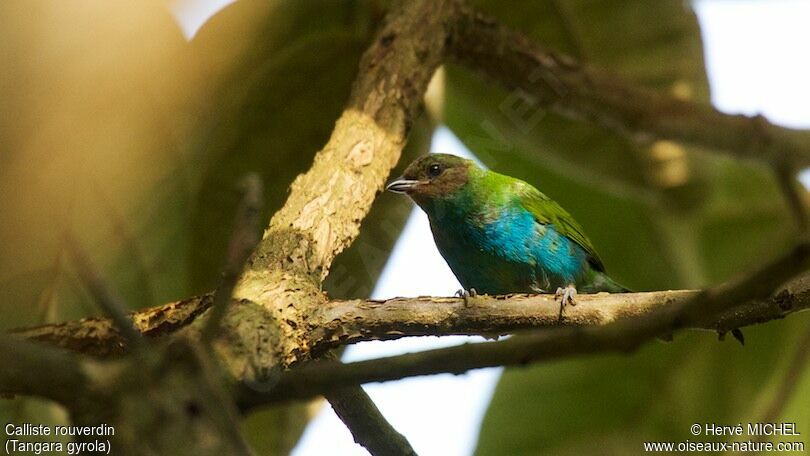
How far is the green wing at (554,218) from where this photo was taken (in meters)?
4.83

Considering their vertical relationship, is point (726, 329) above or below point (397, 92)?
below

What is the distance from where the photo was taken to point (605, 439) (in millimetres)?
5254

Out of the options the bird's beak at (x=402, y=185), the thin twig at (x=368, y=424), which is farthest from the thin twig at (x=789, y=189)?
the bird's beak at (x=402, y=185)

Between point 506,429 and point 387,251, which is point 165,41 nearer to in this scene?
point 387,251

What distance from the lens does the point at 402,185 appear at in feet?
15.6

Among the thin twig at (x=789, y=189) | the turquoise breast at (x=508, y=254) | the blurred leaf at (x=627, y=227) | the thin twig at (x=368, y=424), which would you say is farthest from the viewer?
the blurred leaf at (x=627, y=227)

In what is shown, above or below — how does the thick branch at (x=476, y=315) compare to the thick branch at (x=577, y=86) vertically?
below

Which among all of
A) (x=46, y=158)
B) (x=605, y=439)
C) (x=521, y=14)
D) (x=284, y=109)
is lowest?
(x=605, y=439)

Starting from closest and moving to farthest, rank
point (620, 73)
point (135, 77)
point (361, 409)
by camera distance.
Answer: point (361, 409) < point (135, 77) < point (620, 73)

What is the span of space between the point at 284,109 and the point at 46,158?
63.5 inches

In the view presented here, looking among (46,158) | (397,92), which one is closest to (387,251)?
(397,92)

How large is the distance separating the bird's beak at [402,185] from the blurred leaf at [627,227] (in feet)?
2.30

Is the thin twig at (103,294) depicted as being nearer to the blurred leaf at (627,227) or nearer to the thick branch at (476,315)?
the thick branch at (476,315)

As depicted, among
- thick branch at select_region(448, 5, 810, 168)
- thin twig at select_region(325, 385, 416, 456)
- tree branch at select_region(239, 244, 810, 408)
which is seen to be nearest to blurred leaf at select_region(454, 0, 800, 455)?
thick branch at select_region(448, 5, 810, 168)
